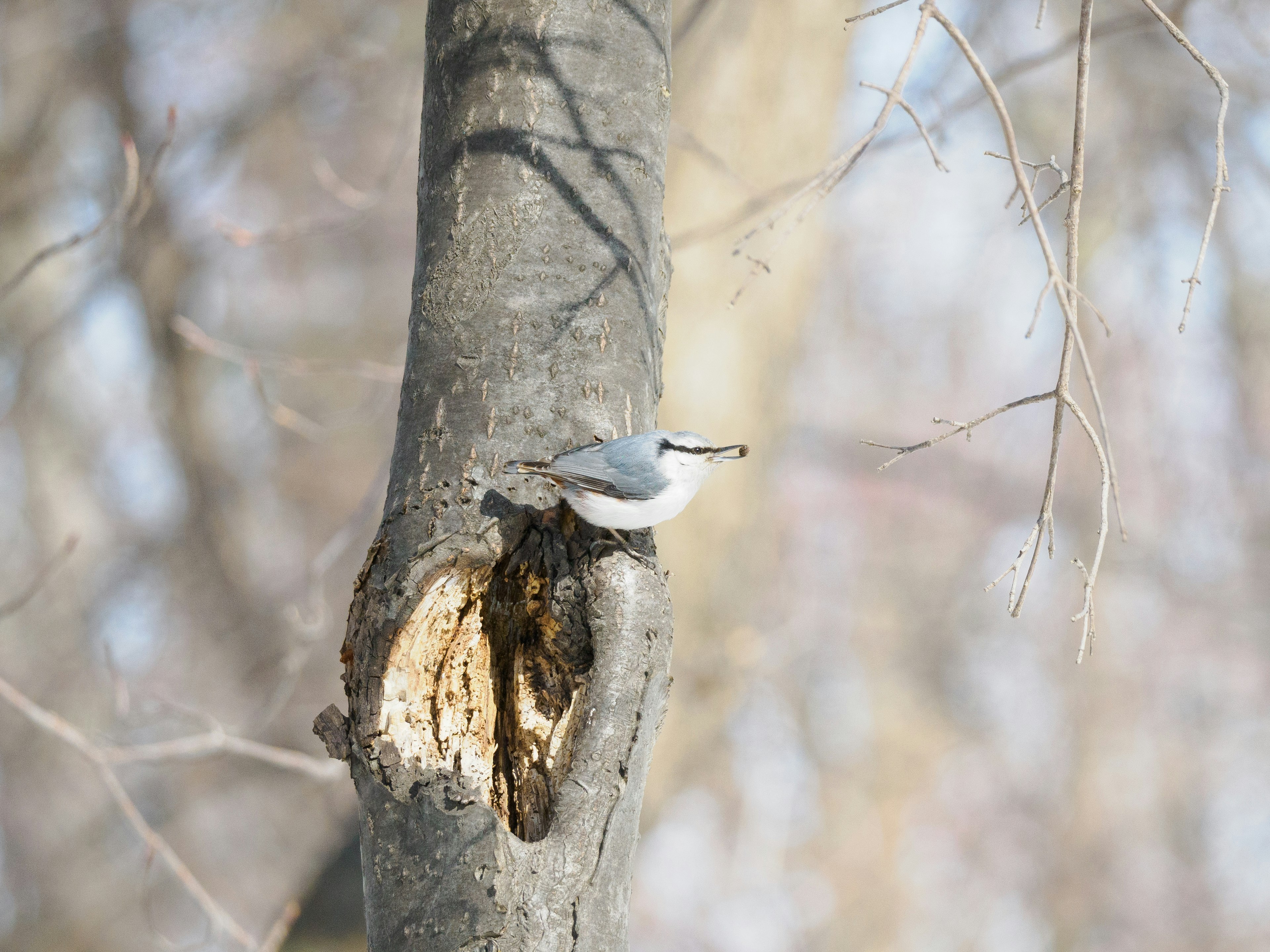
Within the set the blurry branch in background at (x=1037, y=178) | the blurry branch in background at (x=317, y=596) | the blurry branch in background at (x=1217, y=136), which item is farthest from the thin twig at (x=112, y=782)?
the blurry branch in background at (x=1217, y=136)

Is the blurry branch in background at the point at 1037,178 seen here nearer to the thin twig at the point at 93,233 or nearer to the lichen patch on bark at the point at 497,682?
the lichen patch on bark at the point at 497,682

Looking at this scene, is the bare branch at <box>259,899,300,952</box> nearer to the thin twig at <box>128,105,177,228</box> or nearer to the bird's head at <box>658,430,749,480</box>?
the bird's head at <box>658,430,749,480</box>

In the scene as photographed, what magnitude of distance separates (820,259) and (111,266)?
372 centimetres

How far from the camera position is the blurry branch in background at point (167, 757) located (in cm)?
203

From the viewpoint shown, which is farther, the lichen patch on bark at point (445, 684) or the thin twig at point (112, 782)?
the thin twig at point (112, 782)

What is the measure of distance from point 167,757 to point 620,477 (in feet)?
5.67

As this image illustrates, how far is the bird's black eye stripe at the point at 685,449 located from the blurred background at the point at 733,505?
1337 millimetres

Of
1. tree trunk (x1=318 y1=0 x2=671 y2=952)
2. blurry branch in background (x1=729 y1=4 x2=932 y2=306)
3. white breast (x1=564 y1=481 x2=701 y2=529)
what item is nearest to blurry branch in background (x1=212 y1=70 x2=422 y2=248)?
tree trunk (x1=318 y1=0 x2=671 y2=952)

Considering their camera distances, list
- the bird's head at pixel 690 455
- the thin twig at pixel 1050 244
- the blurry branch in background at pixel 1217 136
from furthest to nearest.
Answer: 1. the bird's head at pixel 690 455
2. the blurry branch in background at pixel 1217 136
3. the thin twig at pixel 1050 244

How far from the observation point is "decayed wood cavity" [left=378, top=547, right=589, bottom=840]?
1207 mm

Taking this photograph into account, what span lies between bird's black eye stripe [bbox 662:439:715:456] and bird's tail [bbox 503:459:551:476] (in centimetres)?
18

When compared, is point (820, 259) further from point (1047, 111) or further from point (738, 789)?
point (738, 789)

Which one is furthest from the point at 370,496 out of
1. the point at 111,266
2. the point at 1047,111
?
the point at 1047,111

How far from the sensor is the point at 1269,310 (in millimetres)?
6164
